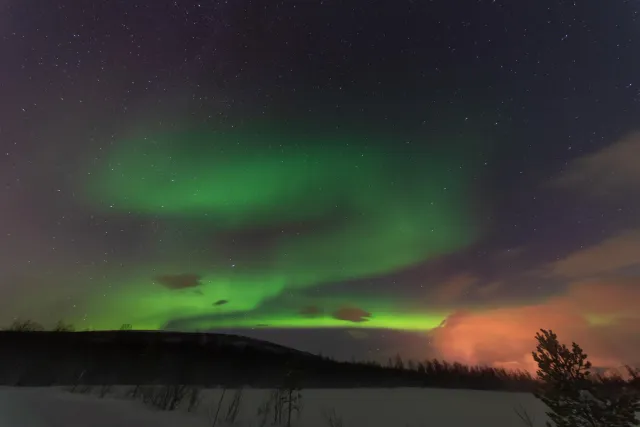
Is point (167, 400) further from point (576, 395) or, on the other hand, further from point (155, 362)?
point (155, 362)

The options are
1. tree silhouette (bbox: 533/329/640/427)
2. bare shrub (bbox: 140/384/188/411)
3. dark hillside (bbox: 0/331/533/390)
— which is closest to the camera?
tree silhouette (bbox: 533/329/640/427)

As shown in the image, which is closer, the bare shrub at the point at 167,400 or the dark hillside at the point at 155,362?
the bare shrub at the point at 167,400

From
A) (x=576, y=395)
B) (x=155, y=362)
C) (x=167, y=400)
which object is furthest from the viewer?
(x=155, y=362)

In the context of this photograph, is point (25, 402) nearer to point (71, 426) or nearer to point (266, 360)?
point (71, 426)

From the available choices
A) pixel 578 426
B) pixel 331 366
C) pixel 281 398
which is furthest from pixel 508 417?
pixel 331 366

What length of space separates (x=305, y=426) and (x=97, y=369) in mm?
72001

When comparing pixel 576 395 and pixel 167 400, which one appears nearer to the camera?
pixel 576 395

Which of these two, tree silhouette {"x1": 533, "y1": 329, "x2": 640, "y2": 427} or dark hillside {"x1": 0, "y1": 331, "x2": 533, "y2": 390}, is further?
dark hillside {"x1": 0, "y1": 331, "x2": 533, "y2": 390}

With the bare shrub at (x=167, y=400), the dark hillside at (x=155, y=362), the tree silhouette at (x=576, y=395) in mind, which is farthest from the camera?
the dark hillside at (x=155, y=362)

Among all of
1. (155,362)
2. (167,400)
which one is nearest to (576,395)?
(167,400)

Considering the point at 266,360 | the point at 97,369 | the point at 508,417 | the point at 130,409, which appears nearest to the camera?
the point at 130,409

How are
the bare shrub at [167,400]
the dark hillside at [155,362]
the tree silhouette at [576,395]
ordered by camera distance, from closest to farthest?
the tree silhouette at [576,395], the bare shrub at [167,400], the dark hillside at [155,362]

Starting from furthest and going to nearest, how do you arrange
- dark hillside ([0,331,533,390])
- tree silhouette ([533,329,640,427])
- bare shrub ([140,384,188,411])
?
dark hillside ([0,331,533,390])
bare shrub ([140,384,188,411])
tree silhouette ([533,329,640,427])

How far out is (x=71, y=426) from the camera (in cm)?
1118
